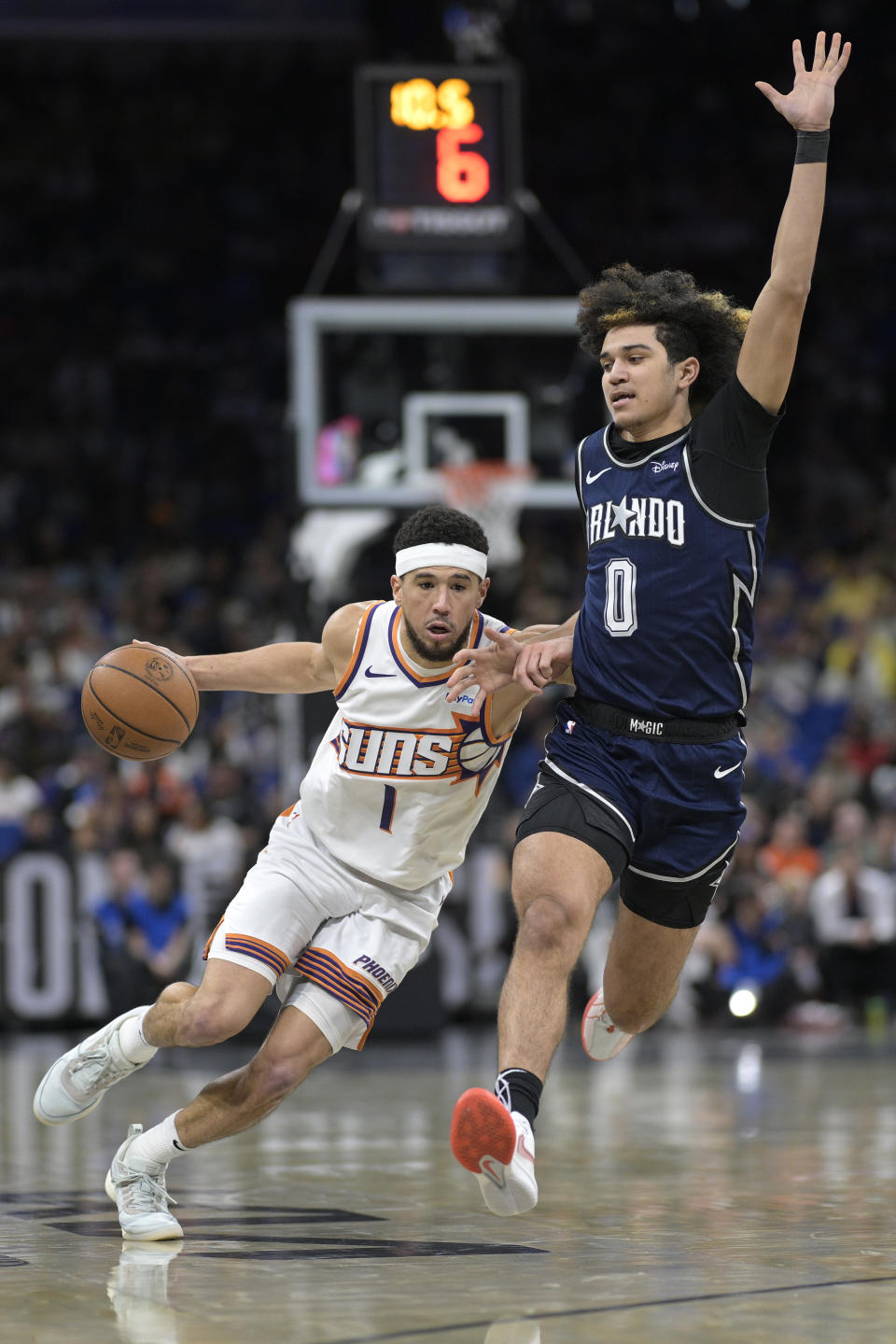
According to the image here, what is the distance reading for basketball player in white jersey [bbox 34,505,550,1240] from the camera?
5.69 m

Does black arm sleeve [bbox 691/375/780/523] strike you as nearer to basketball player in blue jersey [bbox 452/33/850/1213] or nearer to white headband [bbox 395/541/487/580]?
basketball player in blue jersey [bbox 452/33/850/1213]

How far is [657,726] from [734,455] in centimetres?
78

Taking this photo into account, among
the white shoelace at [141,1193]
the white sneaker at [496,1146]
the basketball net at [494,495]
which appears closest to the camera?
the white sneaker at [496,1146]

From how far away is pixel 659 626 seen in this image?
539 centimetres

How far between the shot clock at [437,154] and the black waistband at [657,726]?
7312 millimetres

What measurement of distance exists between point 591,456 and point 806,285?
0.87 meters

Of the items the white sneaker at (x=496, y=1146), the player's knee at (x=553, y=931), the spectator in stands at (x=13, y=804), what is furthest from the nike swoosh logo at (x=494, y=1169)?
the spectator in stands at (x=13, y=804)

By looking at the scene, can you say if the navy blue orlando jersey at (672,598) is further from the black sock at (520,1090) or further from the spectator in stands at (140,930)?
the spectator in stands at (140,930)

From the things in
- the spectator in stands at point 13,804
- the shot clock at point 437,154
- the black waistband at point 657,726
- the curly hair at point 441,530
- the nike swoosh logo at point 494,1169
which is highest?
the shot clock at point 437,154

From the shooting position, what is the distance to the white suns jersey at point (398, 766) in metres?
5.81

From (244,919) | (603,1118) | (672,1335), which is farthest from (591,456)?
(603,1118)

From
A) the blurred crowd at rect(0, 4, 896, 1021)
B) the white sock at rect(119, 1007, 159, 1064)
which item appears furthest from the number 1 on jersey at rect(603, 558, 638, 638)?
the blurred crowd at rect(0, 4, 896, 1021)

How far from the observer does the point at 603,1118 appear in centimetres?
896

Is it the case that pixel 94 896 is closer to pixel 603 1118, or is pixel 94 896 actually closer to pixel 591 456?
pixel 603 1118
